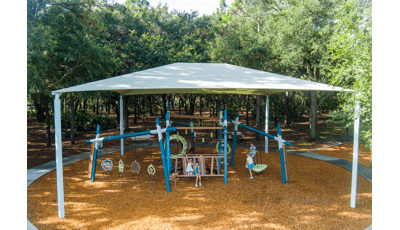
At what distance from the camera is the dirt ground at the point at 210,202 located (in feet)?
18.7

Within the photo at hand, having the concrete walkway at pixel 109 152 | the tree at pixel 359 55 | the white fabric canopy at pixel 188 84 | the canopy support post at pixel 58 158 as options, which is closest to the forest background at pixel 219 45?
the tree at pixel 359 55

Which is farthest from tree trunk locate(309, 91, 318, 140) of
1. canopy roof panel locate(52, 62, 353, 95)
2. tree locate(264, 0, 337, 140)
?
canopy roof panel locate(52, 62, 353, 95)

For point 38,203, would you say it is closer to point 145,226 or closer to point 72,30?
point 145,226

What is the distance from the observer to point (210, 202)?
22.5 feet

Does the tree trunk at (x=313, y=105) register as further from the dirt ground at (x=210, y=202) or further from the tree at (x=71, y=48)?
the tree at (x=71, y=48)

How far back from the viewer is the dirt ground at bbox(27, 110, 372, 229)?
225 inches

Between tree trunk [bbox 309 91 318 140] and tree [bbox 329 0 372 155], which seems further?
tree trunk [bbox 309 91 318 140]

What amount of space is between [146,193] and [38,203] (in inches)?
116

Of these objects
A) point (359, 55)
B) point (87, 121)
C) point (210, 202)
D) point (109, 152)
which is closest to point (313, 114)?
point (359, 55)

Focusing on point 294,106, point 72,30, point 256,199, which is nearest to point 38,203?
point 256,199

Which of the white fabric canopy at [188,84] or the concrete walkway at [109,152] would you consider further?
the concrete walkway at [109,152]

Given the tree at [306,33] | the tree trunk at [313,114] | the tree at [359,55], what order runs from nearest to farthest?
1. the tree at [359,55]
2. the tree at [306,33]
3. the tree trunk at [313,114]

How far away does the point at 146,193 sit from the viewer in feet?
24.8

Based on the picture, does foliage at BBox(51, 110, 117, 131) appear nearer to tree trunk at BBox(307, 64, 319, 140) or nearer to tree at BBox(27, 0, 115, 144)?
tree at BBox(27, 0, 115, 144)
